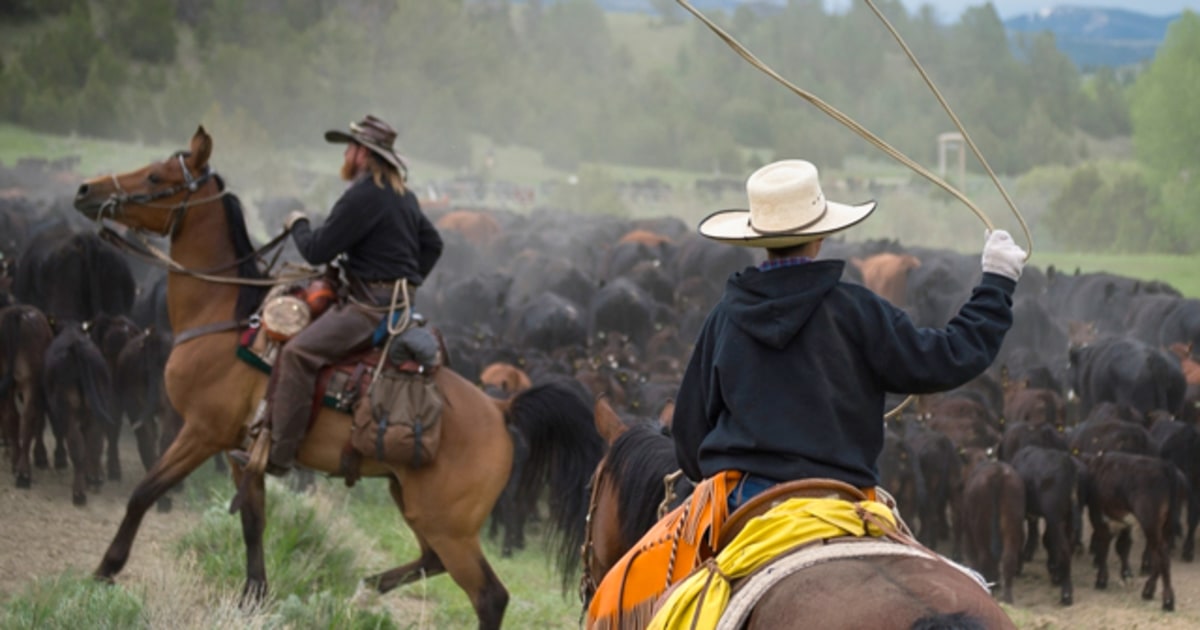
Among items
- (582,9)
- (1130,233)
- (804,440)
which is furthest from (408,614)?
(582,9)

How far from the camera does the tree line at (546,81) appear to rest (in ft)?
107

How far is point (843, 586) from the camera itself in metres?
2.95

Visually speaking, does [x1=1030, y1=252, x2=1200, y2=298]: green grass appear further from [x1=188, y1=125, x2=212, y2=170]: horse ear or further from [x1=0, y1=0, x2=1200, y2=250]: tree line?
[x1=188, y1=125, x2=212, y2=170]: horse ear

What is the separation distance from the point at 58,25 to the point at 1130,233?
865 inches

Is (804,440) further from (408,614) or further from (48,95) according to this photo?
(48,95)

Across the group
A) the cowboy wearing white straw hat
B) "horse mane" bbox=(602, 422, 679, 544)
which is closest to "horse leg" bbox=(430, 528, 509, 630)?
"horse mane" bbox=(602, 422, 679, 544)

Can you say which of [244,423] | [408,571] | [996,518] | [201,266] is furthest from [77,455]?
[996,518]

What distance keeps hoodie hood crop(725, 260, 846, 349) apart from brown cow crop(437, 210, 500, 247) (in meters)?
27.1

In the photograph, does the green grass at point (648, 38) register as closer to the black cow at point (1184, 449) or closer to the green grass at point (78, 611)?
the black cow at point (1184, 449)

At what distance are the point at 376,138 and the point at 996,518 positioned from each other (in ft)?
18.9

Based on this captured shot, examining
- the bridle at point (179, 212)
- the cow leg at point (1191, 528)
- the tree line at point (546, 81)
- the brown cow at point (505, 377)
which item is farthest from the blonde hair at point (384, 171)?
the tree line at point (546, 81)

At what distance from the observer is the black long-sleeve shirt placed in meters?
6.72

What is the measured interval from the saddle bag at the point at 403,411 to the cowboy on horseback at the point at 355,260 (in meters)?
0.20

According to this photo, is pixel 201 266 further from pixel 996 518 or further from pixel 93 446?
pixel 996 518
